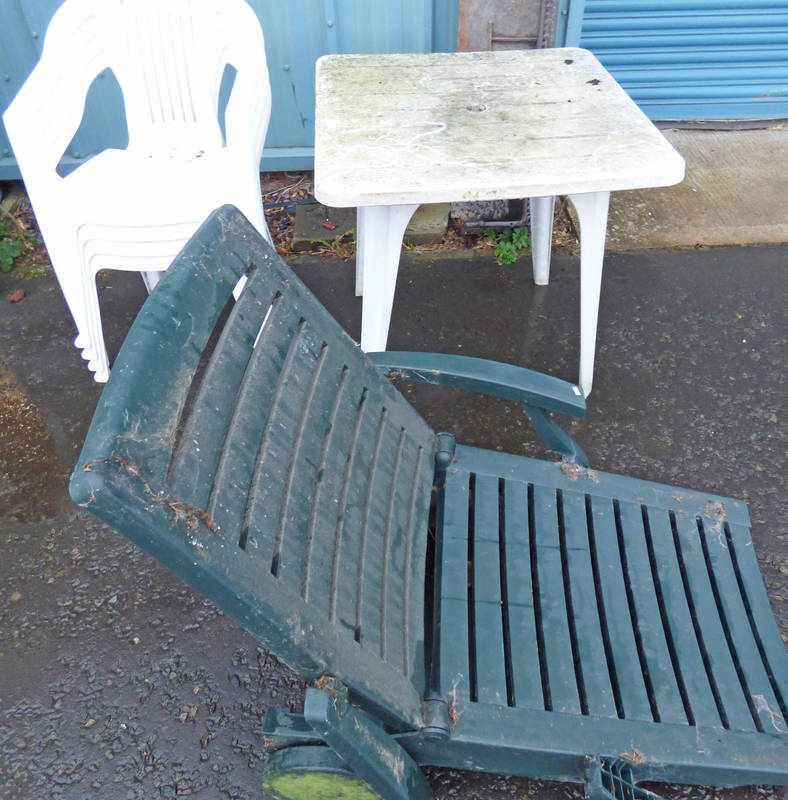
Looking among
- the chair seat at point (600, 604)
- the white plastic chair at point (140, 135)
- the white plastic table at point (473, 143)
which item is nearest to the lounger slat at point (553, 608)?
the chair seat at point (600, 604)

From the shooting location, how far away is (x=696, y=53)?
336cm

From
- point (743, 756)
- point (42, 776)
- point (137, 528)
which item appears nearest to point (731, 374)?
point (743, 756)

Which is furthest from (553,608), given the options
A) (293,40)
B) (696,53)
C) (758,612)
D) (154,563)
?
(696,53)

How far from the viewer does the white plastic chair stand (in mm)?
1968

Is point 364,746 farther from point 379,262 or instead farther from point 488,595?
point 379,262

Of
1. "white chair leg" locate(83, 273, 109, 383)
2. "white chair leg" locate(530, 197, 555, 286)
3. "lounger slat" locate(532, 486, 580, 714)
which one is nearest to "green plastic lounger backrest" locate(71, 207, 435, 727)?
"lounger slat" locate(532, 486, 580, 714)

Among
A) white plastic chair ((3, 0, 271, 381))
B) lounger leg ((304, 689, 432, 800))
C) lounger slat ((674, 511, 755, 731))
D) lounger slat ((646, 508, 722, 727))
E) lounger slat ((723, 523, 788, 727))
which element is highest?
white plastic chair ((3, 0, 271, 381))

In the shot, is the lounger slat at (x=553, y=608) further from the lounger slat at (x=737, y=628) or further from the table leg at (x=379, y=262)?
the table leg at (x=379, y=262)

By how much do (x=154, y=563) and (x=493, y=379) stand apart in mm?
1163

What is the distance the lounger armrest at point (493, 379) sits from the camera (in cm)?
143

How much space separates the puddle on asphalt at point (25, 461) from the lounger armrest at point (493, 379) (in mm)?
1287

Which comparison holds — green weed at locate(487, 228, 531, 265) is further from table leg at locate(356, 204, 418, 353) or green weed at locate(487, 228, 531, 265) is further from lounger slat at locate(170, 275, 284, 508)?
lounger slat at locate(170, 275, 284, 508)

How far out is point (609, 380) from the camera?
93.6 inches

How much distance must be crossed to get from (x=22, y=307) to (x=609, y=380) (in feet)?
7.92
